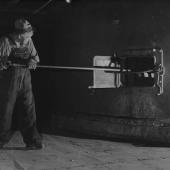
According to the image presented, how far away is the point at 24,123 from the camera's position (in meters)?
4.99

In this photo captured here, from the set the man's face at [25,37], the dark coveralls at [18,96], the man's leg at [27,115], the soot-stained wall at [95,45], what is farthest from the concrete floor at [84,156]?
the man's face at [25,37]

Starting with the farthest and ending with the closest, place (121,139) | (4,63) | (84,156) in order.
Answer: (121,139), (4,63), (84,156)

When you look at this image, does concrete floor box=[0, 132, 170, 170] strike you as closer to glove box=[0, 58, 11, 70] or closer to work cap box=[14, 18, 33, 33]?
glove box=[0, 58, 11, 70]

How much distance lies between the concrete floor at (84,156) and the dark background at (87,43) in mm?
690

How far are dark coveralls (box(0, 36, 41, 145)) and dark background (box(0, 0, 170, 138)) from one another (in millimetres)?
1189

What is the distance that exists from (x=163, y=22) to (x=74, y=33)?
153 cm

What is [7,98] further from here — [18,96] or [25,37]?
[25,37]

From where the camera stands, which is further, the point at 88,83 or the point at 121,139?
the point at 88,83

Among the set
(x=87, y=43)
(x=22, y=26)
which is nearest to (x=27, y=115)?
(x=22, y=26)

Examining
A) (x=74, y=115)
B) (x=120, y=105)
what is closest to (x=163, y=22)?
(x=120, y=105)

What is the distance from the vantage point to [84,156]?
15.1 ft

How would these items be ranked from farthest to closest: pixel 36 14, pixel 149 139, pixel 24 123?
pixel 36 14 → pixel 149 139 → pixel 24 123

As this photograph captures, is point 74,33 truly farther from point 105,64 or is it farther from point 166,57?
point 166,57

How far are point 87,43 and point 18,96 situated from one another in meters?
1.53
